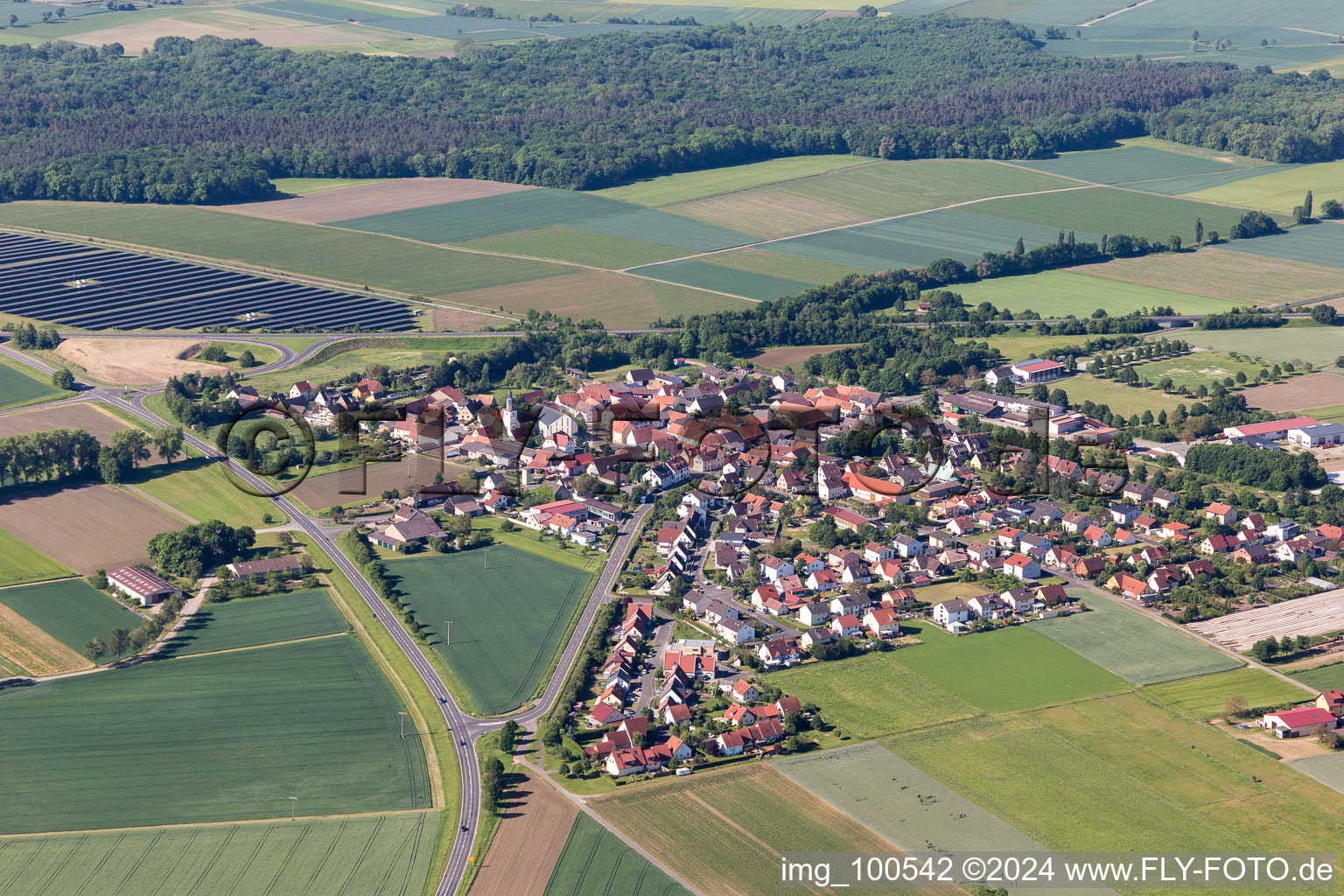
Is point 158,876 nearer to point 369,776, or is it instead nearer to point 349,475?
point 369,776

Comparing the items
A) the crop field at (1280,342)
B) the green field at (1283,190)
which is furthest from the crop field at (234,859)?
the green field at (1283,190)

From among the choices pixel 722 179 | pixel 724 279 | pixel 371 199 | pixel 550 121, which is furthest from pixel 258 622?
pixel 550 121

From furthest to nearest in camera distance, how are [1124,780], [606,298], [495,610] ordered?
[606,298]
[495,610]
[1124,780]

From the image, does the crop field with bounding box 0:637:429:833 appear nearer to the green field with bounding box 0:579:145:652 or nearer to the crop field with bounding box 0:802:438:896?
the crop field with bounding box 0:802:438:896

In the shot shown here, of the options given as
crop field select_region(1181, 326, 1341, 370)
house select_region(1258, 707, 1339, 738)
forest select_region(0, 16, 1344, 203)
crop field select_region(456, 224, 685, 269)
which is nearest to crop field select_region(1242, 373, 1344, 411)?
crop field select_region(1181, 326, 1341, 370)

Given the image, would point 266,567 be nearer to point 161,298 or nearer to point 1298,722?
point 1298,722

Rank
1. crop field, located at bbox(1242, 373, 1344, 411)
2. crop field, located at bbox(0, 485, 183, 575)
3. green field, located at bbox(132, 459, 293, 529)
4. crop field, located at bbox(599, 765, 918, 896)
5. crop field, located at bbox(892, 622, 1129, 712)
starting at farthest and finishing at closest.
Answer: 1. crop field, located at bbox(1242, 373, 1344, 411)
2. green field, located at bbox(132, 459, 293, 529)
3. crop field, located at bbox(0, 485, 183, 575)
4. crop field, located at bbox(892, 622, 1129, 712)
5. crop field, located at bbox(599, 765, 918, 896)
